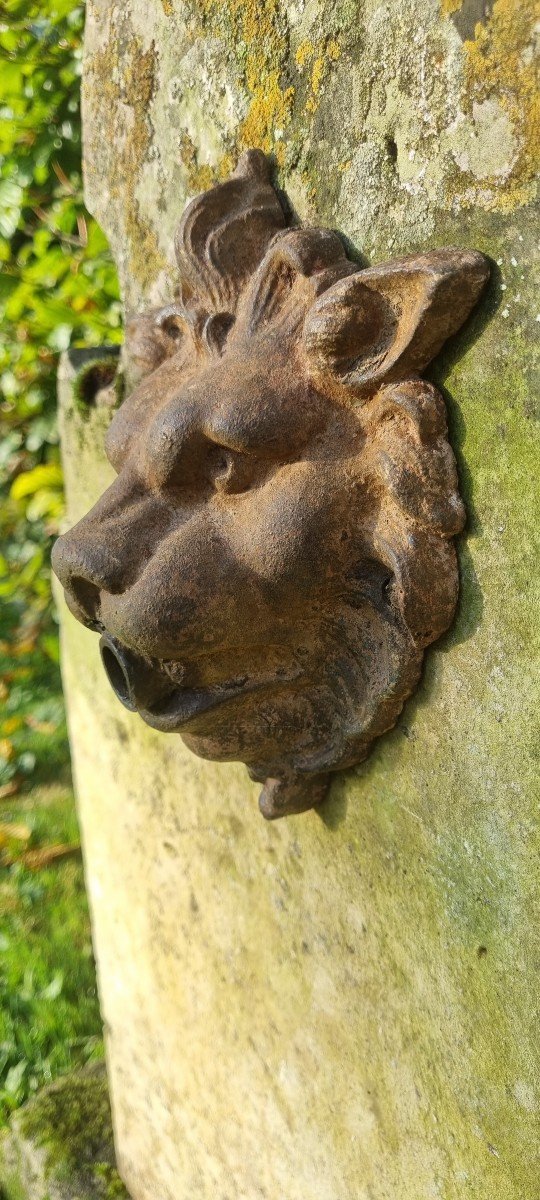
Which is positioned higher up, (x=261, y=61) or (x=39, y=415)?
(x=261, y=61)

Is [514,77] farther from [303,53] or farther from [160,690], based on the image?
[160,690]

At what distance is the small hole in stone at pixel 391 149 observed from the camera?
34.7 inches

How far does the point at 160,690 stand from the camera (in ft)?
3.42

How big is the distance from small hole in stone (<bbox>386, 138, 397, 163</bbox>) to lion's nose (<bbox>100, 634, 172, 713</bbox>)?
0.57 metres

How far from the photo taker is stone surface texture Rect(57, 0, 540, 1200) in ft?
2.66

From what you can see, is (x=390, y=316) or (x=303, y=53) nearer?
(x=390, y=316)

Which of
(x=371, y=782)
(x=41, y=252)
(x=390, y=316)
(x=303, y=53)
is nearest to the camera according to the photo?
(x=390, y=316)

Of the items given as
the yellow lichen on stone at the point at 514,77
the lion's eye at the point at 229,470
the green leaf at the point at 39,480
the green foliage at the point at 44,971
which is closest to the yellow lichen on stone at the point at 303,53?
the yellow lichen on stone at the point at 514,77

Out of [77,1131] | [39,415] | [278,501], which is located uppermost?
[278,501]

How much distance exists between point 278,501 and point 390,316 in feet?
0.68

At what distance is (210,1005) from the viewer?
5.12ft

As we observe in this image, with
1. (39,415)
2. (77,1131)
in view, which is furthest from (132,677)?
(39,415)

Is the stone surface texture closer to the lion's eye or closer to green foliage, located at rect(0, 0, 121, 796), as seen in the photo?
the lion's eye

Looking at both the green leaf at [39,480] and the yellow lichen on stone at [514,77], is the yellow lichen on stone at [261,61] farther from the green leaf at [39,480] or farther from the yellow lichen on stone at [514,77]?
the green leaf at [39,480]
